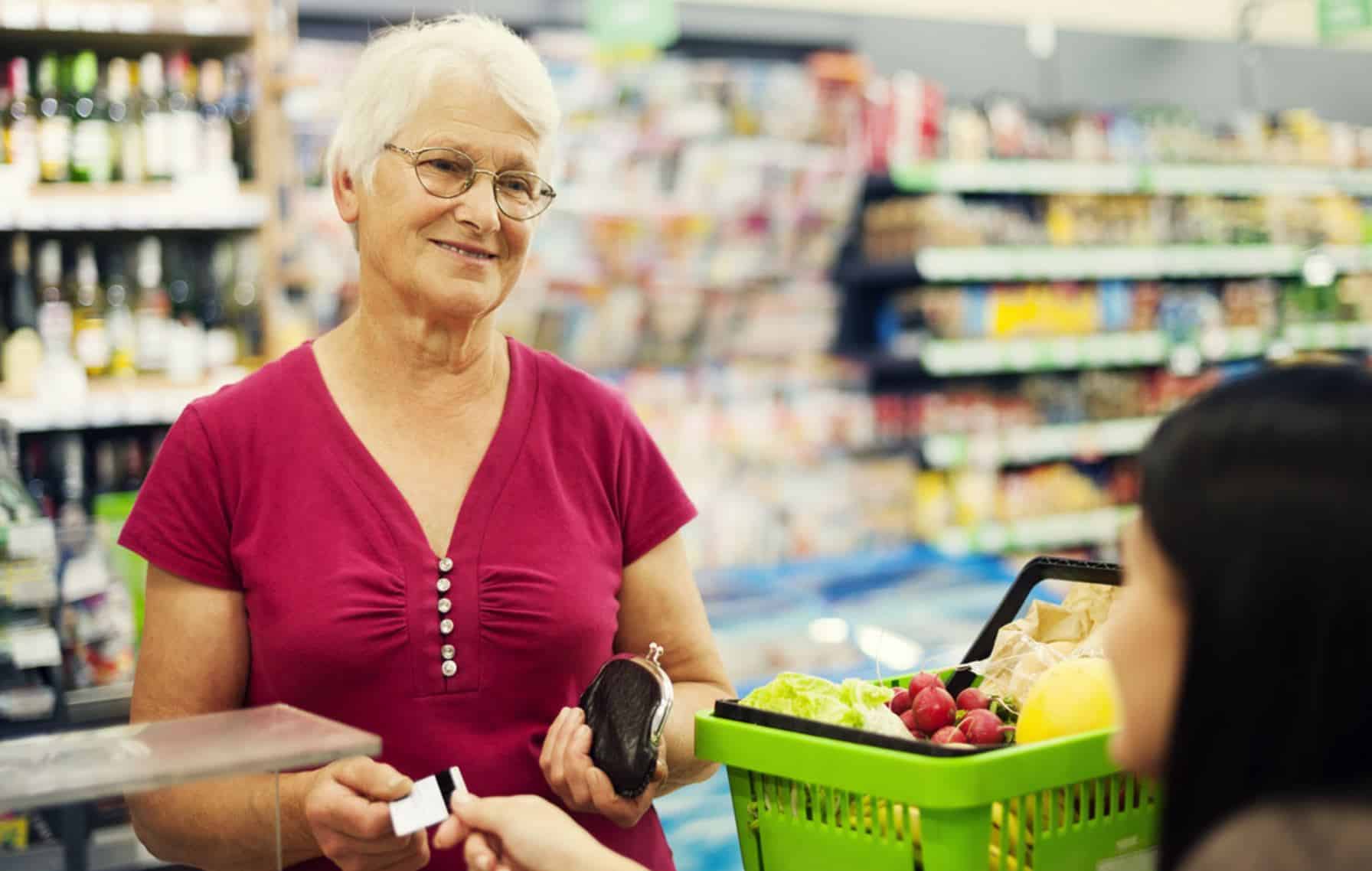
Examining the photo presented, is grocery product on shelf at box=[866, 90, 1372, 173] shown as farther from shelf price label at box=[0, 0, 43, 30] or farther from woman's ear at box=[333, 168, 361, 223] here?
woman's ear at box=[333, 168, 361, 223]

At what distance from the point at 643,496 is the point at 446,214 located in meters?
0.45

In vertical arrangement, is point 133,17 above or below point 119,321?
above

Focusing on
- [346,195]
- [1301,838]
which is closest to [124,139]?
[346,195]

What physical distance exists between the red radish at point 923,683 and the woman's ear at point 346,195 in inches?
35.5

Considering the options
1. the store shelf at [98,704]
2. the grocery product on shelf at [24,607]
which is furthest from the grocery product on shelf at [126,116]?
the store shelf at [98,704]

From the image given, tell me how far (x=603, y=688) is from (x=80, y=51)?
3165 millimetres

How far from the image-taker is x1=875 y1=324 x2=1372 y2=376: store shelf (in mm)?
6723

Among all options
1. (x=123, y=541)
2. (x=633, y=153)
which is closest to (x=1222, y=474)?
(x=123, y=541)

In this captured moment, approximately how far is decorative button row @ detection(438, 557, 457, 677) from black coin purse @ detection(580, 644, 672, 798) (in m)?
0.21

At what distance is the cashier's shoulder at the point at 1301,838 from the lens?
85cm

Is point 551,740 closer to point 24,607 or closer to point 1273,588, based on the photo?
point 1273,588

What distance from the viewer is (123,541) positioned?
1654mm

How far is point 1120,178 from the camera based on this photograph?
23.8ft

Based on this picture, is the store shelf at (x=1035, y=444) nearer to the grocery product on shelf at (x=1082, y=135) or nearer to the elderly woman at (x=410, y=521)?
the grocery product on shelf at (x=1082, y=135)
